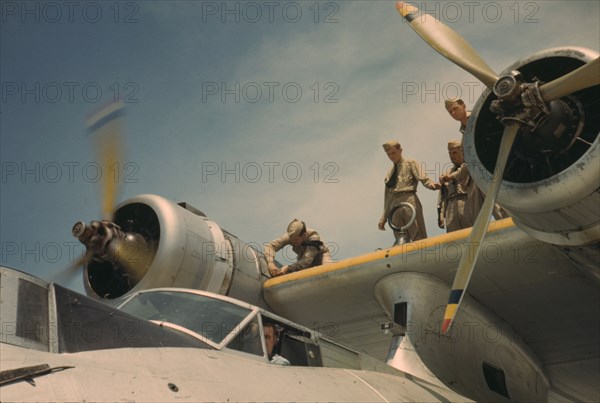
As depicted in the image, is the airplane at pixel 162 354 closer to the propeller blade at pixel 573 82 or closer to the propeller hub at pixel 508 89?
the propeller hub at pixel 508 89

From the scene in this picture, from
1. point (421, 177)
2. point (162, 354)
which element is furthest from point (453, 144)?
point (162, 354)

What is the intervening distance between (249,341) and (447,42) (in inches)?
188

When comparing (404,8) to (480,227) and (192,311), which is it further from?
(192,311)

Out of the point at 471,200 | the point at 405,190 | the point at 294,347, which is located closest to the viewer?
the point at 294,347

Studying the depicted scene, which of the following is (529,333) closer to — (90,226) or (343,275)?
(343,275)

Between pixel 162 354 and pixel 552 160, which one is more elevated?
pixel 552 160

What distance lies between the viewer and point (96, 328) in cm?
498

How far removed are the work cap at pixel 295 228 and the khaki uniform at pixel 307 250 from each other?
0.10 metres

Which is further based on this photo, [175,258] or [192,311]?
[175,258]

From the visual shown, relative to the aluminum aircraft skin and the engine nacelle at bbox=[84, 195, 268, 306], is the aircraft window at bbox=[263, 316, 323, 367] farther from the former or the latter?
the engine nacelle at bbox=[84, 195, 268, 306]

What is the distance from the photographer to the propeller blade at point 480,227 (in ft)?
25.7

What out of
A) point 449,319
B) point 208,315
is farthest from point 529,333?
point 208,315

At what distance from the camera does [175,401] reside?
4438 mm

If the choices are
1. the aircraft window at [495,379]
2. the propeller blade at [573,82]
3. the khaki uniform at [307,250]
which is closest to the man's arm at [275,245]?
the khaki uniform at [307,250]
